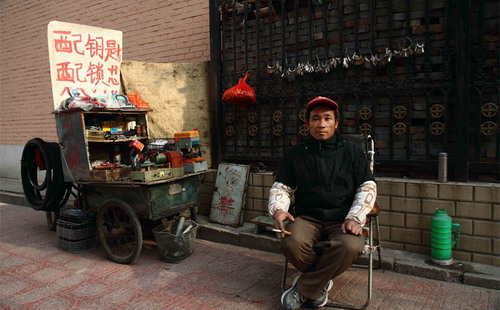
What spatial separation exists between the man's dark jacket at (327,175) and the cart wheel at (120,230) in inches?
79.8

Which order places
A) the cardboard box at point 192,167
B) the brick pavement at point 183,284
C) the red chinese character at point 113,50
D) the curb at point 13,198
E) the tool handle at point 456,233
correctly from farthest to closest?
the curb at point 13,198
the red chinese character at point 113,50
the cardboard box at point 192,167
the tool handle at point 456,233
the brick pavement at point 183,284

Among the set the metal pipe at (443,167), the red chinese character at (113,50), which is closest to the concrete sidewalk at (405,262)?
the metal pipe at (443,167)

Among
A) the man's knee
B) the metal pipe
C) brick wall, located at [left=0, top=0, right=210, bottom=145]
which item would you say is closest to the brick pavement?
Answer: the man's knee

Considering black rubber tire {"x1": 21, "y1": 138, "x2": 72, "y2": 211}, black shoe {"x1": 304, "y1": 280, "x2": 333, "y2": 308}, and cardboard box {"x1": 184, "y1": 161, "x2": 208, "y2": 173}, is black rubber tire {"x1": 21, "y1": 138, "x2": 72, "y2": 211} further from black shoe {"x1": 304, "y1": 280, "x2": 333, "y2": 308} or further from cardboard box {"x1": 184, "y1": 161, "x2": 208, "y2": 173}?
black shoe {"x1": 304, "y1": 280, "x2": 333, "y2": 308}

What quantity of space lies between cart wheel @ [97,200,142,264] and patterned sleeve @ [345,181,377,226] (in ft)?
8.44

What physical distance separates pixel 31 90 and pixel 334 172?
389 inches

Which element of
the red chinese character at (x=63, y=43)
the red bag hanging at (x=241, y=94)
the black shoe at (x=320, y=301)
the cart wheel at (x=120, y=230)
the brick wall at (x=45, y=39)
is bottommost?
the black shoe at (x=320, y=301)

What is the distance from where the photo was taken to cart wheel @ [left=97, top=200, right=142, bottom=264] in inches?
171

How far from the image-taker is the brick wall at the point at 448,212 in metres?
3.84

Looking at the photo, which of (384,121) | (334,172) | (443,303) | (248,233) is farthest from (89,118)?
(443,303)

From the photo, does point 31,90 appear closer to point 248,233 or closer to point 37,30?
point 37,30

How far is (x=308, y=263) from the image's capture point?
3.11 metres

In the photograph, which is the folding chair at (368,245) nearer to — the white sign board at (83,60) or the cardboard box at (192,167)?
the cardboard box at (192,167)

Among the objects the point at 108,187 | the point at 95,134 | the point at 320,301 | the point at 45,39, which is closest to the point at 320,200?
the point at 320,301
